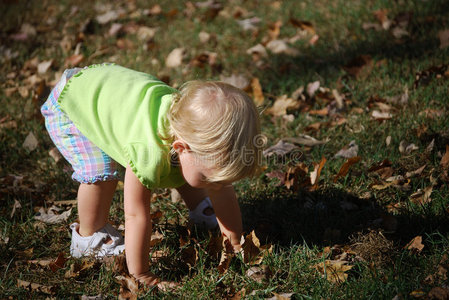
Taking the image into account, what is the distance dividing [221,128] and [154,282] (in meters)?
0.84

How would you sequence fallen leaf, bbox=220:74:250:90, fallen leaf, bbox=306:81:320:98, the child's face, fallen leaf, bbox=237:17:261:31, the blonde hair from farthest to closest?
fallen leaf, bbox=237:17:261:31 → fallen leaf, bbox=220:74:250:90 → fallen leaf, bbox=306:81:320:98 → the child's face → the blonde hair

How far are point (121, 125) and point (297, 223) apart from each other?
1075 millimetres

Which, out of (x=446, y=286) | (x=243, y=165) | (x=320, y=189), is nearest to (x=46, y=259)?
(x=243, y=165)

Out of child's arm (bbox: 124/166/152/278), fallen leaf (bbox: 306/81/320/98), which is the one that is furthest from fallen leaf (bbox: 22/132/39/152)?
fallen leaf (bbox: 306/81/320/98)

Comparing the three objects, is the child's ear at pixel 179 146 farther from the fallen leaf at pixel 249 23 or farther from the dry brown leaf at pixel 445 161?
the fallen leaf at pixel 249 23

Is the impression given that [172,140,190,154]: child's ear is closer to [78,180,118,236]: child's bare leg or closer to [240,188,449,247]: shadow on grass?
[78,180,118,236]: child's bare leg

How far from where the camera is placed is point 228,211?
2.35 m

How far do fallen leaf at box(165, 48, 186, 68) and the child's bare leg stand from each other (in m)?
2.04

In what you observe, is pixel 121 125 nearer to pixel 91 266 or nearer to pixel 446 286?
pixel 91 266

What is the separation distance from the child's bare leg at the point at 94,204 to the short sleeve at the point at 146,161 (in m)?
0.36

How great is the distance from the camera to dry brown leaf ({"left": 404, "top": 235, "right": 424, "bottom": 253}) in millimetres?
2250

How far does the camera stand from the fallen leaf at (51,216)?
8.96 ft

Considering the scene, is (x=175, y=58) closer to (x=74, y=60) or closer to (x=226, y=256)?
(x=74, y=60)

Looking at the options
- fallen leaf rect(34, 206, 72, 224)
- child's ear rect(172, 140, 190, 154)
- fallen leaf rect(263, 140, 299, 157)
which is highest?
child's ear rect(172, 140, 190, 154)
